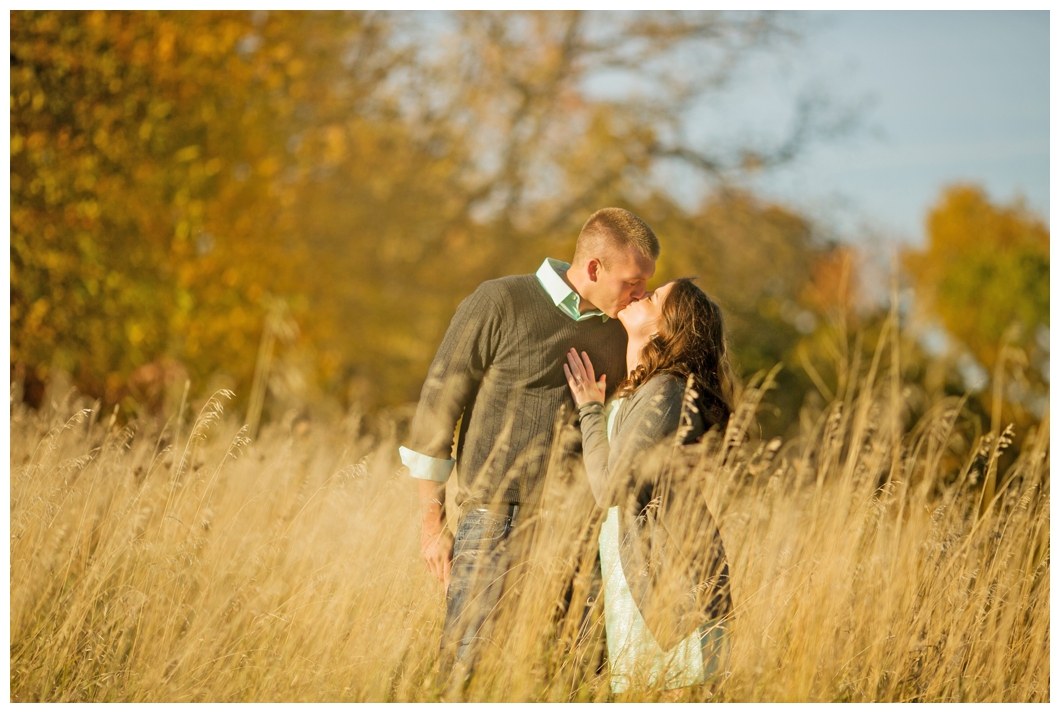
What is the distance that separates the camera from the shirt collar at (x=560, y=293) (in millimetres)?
2363

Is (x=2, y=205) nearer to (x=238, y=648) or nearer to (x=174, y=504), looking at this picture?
(x=174, y=504)

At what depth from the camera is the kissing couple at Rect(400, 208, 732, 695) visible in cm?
→ 224

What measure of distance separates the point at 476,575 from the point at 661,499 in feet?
1.93

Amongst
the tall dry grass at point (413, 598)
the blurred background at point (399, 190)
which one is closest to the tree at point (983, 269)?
the blurred background at point (399, 190)

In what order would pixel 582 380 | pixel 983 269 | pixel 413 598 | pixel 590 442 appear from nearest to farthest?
pixel 590 442 < pixel 582 380 < pixel 413 598 < pixel 983 269

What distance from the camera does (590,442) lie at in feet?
7.20

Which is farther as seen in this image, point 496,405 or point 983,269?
point 983,269

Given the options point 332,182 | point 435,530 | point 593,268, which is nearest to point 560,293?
point 593,268

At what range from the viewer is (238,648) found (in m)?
2.56

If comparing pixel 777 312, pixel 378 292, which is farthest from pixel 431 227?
pixel 777 312

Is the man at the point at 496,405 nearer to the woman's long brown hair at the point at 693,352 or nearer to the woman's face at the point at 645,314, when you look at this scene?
the woman's face at the point at 645,314

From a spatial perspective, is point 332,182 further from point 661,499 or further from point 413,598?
point 661,499

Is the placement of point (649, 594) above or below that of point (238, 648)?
above
